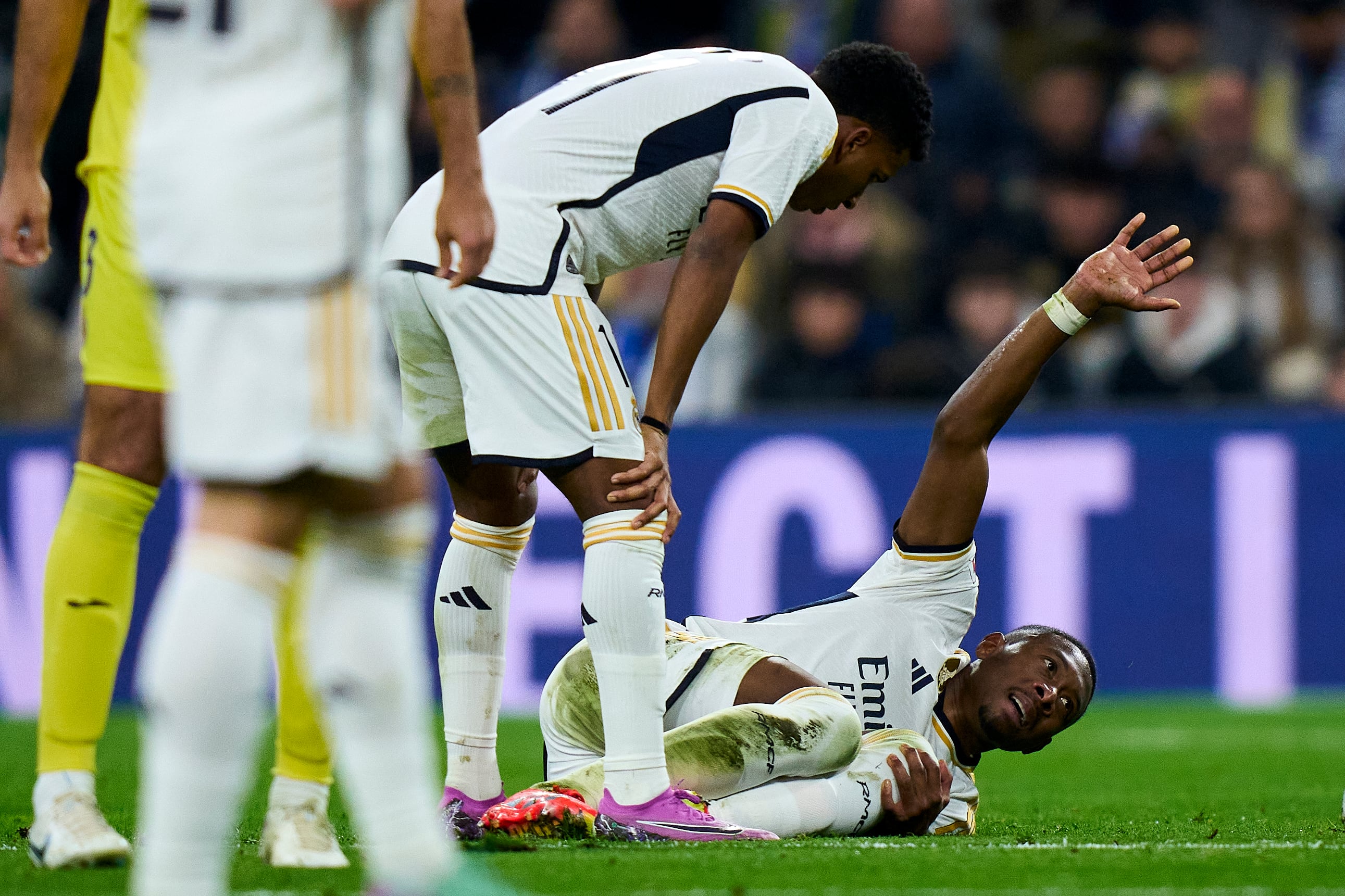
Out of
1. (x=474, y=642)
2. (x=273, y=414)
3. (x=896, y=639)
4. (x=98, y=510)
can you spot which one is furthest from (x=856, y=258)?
(x=273, y=414)

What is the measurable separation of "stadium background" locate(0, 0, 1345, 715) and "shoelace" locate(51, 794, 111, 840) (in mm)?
4808

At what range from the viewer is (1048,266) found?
362 inches

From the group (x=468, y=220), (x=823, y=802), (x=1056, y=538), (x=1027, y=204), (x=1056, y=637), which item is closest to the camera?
(x=468, y=220)

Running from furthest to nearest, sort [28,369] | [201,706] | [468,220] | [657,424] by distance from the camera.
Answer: [28,369] → [657,424] → [468,220] → [201,706]

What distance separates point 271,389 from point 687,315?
1.42 metres

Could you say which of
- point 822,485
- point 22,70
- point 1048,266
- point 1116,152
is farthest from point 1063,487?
point 22,70

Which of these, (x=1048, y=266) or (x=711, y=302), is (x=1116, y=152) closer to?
(x=1048, y=266)

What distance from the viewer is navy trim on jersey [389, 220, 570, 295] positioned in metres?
3.49

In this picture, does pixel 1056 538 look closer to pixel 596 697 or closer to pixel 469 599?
pixel 596 697

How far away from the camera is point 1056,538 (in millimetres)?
7773

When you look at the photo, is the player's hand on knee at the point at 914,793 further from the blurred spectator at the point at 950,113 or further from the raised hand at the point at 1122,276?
the blurred spectator at the point at 950,113

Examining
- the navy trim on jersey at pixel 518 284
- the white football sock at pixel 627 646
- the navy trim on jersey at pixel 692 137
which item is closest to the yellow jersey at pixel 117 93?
the navy trim on jersey at pixel 518 284

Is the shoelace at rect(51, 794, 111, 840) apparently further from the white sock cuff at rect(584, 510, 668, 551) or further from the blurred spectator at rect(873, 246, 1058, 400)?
the blurred spectator at rect(873, 246, 1058, 400)

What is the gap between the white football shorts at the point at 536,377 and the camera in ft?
11.3
